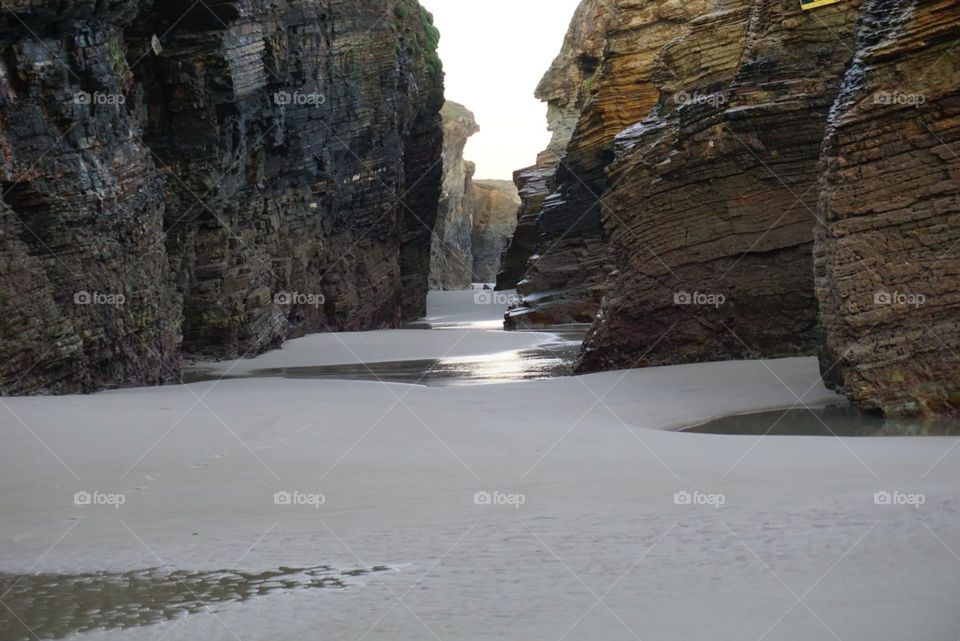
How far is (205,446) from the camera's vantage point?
7.18 m

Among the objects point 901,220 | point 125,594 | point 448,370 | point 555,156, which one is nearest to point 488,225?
point 555,156

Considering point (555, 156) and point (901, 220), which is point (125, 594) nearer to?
point (901, 220)

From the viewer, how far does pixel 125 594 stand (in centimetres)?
402

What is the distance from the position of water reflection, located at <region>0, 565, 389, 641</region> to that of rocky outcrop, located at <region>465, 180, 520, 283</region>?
98.7 m

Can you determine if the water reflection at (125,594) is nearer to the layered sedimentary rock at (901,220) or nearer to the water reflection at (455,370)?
the layered sedimentary rock at (901,220)

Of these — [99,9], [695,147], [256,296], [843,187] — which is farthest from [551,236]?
[843,187]

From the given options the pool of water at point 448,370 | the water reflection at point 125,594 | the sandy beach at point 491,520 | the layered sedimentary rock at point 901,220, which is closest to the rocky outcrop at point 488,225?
the pool of water at point 448,370

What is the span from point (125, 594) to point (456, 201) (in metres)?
91.3

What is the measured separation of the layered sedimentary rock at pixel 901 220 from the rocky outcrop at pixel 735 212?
154 inches

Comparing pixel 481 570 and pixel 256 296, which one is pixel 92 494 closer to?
pixel 481 570

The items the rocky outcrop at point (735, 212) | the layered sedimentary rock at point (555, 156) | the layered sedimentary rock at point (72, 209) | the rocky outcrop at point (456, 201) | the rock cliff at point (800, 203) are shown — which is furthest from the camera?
the rocky outcrop at point (456, 201)

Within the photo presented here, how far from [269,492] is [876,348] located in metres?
5.70

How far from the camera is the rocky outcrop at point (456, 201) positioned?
75812mm

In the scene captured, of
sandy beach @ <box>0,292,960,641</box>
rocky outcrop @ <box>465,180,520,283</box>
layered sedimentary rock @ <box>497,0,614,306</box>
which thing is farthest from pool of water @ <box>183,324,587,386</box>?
rocky outcrop @ <box>465,180,520,283</box>
